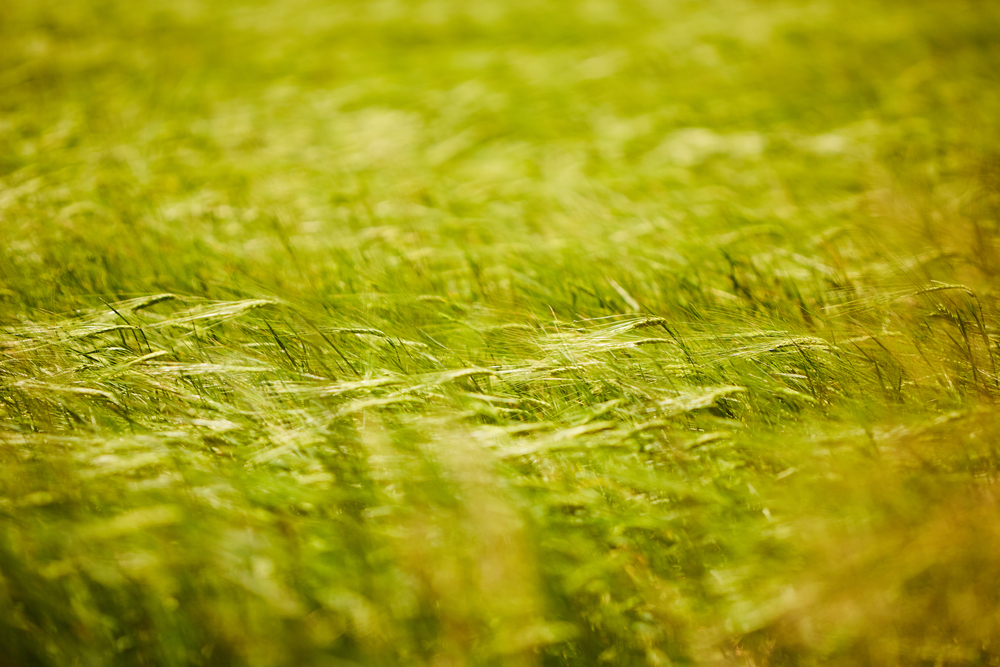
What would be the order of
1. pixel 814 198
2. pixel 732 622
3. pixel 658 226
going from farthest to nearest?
pixel 814 198 → pixel 658 226 → pixel 732 622

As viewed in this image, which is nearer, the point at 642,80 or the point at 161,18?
the point at 642,80

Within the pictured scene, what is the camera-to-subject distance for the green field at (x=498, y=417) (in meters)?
0.78

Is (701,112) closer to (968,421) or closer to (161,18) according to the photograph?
(968,421)

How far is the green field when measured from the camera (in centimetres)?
78

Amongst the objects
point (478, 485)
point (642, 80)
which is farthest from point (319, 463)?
point (642, 80)

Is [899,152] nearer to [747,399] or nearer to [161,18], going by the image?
[747,399]

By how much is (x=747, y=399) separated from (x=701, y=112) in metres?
2.03

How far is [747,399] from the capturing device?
3.34 feet

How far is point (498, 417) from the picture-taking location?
39.7 inches

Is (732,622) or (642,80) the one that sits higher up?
(642,80)

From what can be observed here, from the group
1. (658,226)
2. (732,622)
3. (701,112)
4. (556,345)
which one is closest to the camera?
(732,622)

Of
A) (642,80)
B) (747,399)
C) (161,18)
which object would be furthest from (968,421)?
(161,18)

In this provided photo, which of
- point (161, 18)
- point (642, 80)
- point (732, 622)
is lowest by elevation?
point (732, 622)

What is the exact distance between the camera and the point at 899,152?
81.2 inches
